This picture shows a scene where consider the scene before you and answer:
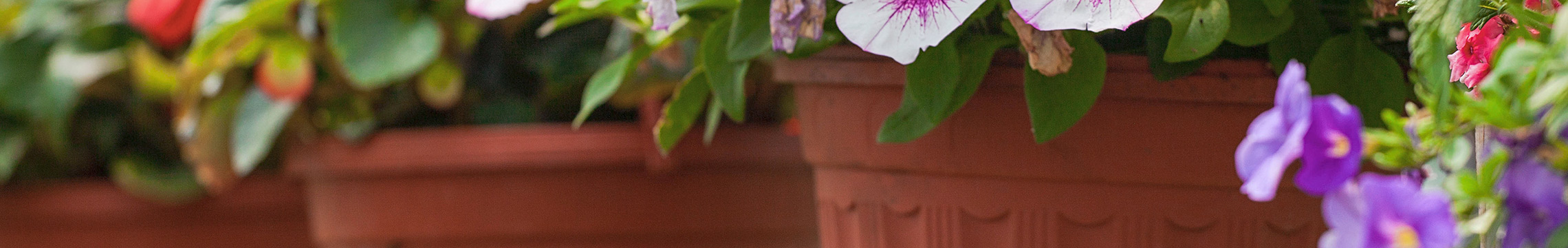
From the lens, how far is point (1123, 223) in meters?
0.52

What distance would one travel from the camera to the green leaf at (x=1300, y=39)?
479mm

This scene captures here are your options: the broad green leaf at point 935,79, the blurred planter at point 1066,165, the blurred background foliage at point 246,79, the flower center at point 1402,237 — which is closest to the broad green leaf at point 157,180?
the blurred background foliage at point 246,79

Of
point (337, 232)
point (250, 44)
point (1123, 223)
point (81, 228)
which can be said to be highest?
point (1123, 223)

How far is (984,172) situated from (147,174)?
0.90 m

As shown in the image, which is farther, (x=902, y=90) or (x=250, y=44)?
(x=250, y=44)

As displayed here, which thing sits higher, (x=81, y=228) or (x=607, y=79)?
(x=607, y=79)

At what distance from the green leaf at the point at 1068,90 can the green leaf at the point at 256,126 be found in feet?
2.24

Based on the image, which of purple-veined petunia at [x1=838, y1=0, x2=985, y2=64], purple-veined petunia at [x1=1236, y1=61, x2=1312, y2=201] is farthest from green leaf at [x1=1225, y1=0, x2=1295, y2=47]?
purple-veined petunia at [x1=1236, y1=61, x2=1312, y2=201]

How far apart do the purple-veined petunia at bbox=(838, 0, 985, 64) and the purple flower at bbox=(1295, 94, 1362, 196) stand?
0.17 meters

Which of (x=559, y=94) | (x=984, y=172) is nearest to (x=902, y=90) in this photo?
(x=984, y=172)

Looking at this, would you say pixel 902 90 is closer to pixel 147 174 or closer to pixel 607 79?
pixel 607 79

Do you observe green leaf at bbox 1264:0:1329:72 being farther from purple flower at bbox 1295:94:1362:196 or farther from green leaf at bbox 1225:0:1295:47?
purple flower at bbox 1295:94:1362:196

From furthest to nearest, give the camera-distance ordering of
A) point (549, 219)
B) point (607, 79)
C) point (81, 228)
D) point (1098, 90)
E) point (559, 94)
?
point (81, 228)
point (559, 94)
point (549, 219)
point (607, 79)
point (1098, 90)

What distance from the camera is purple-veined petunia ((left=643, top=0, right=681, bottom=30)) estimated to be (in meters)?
0.47
